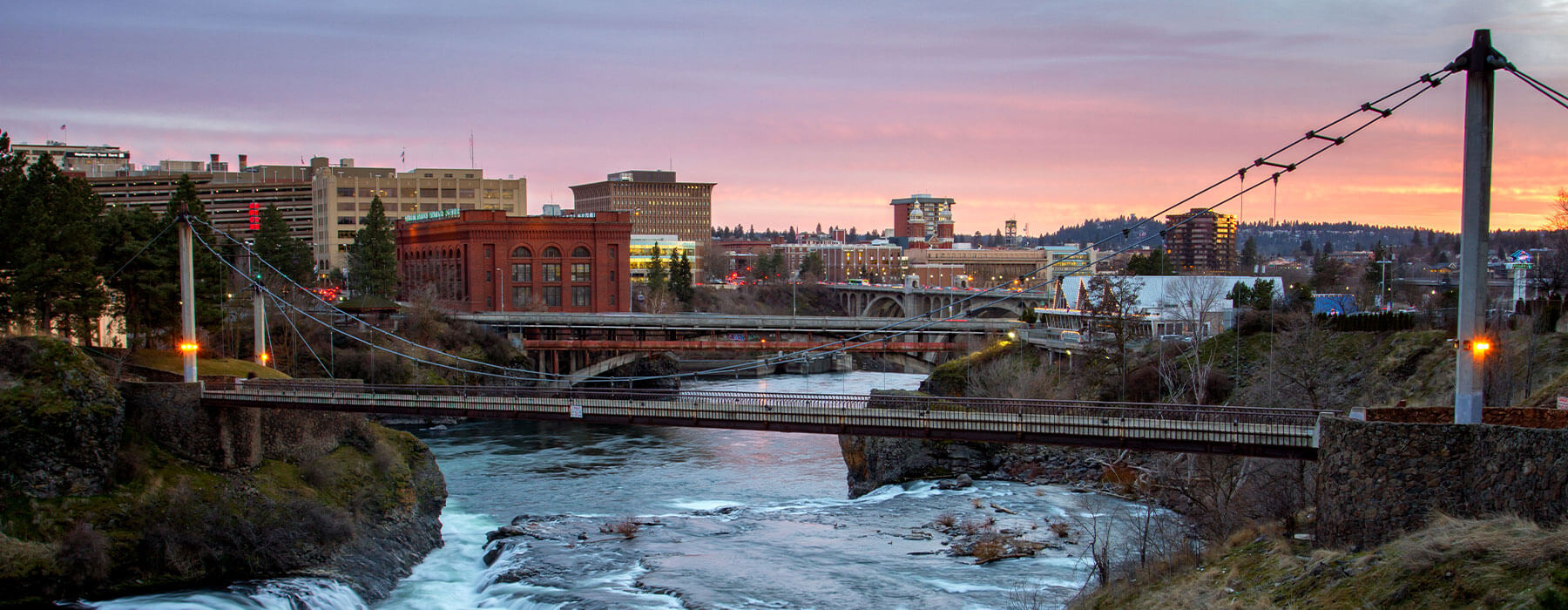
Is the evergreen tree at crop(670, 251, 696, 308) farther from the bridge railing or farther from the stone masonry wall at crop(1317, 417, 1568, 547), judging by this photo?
the stone masonry wall at crop(1317, 417, 1568, 547)

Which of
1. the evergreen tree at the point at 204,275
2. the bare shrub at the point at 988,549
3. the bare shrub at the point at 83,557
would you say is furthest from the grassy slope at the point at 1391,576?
the evergreen tree at the point at 204,275

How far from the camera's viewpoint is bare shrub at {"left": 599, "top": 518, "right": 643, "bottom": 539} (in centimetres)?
3841

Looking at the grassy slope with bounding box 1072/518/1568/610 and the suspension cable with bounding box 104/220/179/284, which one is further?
the suspension cable with bounding box 104/220/179/284

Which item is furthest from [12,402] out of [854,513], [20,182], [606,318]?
[606,318]

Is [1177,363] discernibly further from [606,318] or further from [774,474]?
[606,318]

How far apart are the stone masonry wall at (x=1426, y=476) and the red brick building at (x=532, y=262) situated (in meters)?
83.0

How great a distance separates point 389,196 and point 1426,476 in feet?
480

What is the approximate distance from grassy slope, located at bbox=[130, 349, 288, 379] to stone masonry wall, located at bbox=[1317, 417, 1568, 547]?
39.8 meters

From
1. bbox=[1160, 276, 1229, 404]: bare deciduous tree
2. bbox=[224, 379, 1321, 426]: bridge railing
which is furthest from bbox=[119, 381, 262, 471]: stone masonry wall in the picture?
bbox=[1160, 276, 1229, 404]: bare deciduous tree

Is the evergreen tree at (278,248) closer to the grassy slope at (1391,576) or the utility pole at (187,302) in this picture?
the utility pole at (187,302)

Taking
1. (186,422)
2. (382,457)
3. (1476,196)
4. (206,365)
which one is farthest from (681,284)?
(1476,196)

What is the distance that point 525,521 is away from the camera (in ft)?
132

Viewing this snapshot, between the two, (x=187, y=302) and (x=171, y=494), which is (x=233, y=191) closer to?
(x=187, y=302)

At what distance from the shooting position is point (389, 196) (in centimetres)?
15162
